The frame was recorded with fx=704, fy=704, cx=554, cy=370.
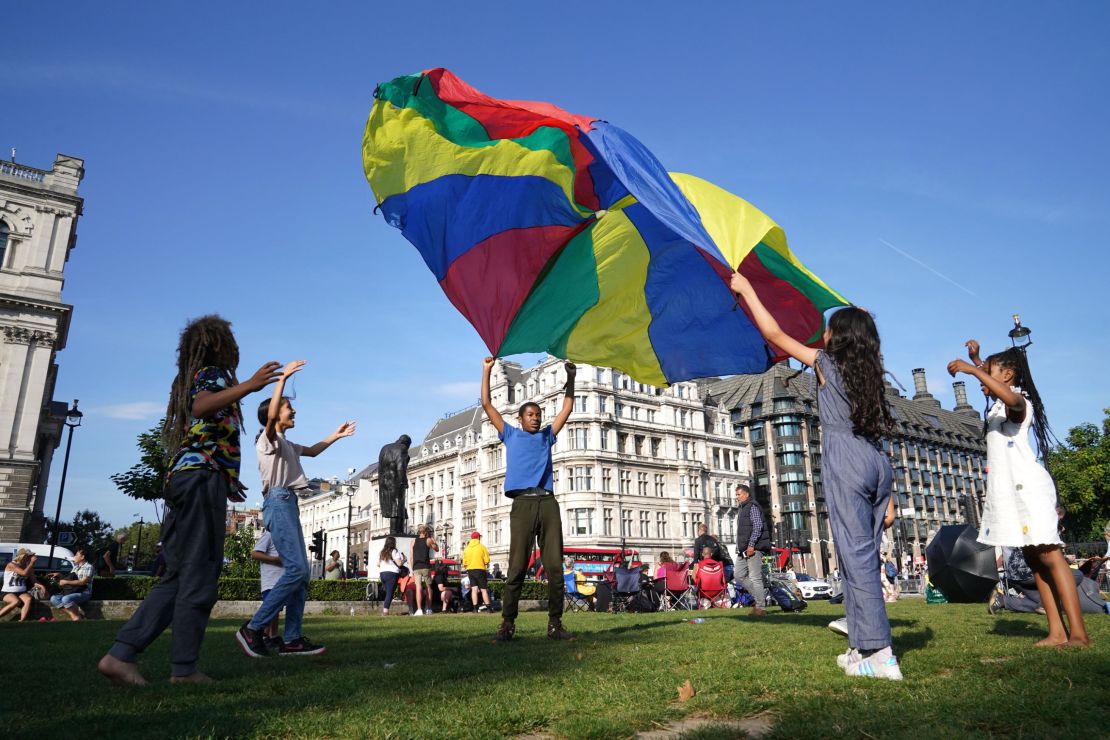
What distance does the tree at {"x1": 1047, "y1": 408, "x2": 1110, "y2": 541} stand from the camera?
58500mm

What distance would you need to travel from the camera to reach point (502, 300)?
7.59m

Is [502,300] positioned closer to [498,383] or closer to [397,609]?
[397,609]

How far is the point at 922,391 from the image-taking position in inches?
4582

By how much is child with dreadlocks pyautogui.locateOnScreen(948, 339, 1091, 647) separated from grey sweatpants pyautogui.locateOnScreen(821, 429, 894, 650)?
3.99 ft

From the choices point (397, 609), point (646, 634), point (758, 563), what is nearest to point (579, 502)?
point (397, 609)

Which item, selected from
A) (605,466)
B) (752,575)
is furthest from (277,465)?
(605,466)

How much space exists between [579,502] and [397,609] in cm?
4600

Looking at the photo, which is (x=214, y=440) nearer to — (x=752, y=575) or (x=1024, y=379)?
(x=1024, y=379)

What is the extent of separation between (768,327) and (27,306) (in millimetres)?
49737

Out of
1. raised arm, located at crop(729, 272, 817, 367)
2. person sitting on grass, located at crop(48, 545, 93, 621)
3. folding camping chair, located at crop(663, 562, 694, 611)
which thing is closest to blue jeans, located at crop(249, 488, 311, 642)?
raised arm, located at crop(729, 272, 817, 367)

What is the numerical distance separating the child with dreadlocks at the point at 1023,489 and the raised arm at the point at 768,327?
4.02ft

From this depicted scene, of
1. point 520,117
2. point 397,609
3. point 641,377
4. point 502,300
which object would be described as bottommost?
point 397,609

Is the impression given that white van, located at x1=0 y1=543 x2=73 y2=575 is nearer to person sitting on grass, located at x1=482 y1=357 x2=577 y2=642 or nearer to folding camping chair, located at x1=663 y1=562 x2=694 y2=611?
folding camping chair, located at x1=663 y1=562 x2=694 y2=611

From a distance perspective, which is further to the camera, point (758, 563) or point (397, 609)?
point (397, 609)
